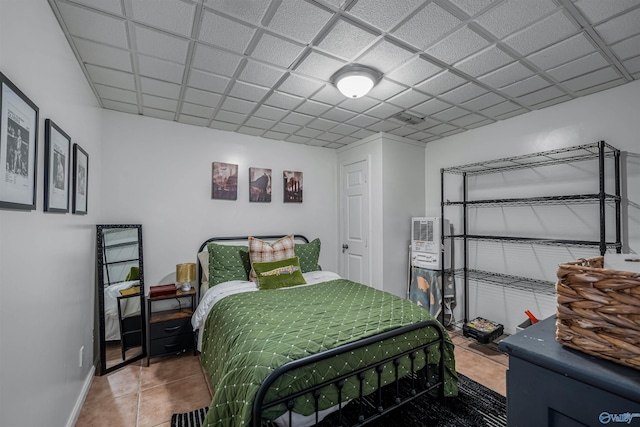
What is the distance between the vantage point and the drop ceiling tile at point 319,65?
2051 millimetres

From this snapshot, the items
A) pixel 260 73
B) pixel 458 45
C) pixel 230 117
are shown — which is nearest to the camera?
pixel 458 45

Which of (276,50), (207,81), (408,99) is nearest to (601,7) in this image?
(408,99)

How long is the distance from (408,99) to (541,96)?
1220 millimetres

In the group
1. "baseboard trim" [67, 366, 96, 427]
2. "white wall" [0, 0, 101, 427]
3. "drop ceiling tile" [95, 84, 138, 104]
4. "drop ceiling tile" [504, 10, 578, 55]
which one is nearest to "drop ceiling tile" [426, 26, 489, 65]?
"drop ceiling tile" [504, 10, 578, 55]

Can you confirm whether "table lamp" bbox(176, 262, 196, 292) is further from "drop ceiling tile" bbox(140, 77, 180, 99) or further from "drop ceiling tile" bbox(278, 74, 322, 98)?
"drop ceiling tile" bbox(278, 74, 322, 98)

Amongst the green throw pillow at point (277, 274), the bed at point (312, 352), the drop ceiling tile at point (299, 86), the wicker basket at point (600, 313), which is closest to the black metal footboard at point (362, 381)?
the bed at point (312, 352)

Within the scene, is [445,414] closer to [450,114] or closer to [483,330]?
[483,330]

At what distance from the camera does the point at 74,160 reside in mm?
2021

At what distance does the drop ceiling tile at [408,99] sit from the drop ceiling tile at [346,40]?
0.82 metres

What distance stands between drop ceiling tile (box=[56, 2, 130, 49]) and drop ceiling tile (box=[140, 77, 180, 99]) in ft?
1.62

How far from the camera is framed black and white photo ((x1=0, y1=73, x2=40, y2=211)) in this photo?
3.61 feet

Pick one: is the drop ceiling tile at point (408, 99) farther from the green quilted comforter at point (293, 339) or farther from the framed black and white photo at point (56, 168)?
the framed black and white photo at point (56, 168)

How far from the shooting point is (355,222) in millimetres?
4207

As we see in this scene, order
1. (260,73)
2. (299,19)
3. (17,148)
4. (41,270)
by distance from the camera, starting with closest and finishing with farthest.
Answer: (17,148) < (41,270) < (299,19) < (260,73)
